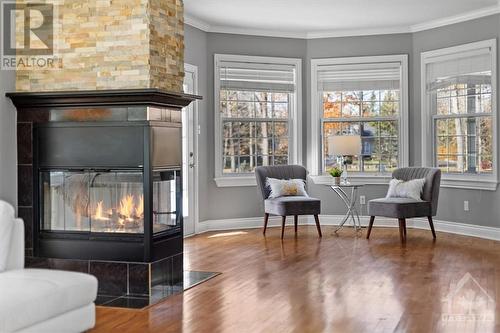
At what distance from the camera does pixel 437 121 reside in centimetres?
830

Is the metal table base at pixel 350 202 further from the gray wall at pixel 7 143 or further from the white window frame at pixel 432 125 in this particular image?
the gray wall at pixel 7 143

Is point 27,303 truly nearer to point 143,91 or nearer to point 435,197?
point 143,91

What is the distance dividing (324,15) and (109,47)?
3803mm

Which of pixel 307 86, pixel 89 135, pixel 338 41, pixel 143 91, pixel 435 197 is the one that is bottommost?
pixel 435 197

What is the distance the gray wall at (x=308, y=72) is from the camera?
25.6 ft

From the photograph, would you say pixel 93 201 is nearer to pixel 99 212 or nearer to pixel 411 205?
pixel 99 212

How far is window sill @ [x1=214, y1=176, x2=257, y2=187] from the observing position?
843 cm

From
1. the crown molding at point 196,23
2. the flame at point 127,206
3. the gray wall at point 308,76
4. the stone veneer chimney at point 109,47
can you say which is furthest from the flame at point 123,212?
the crown molding at point 196,23

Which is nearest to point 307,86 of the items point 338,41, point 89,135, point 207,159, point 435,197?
point 338,41

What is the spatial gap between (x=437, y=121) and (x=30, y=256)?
5.41 metres

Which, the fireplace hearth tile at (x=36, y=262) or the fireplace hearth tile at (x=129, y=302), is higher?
the fireplace hearth tile at (x=36, y=262)

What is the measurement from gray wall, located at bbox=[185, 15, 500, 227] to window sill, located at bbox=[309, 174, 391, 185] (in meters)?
0.08

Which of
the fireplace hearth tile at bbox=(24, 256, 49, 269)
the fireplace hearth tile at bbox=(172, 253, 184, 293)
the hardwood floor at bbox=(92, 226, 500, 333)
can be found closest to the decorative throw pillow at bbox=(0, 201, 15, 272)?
the hardwood floor at bbox=(92, 226, 500, 333)

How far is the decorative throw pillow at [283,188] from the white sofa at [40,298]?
4275 mm
